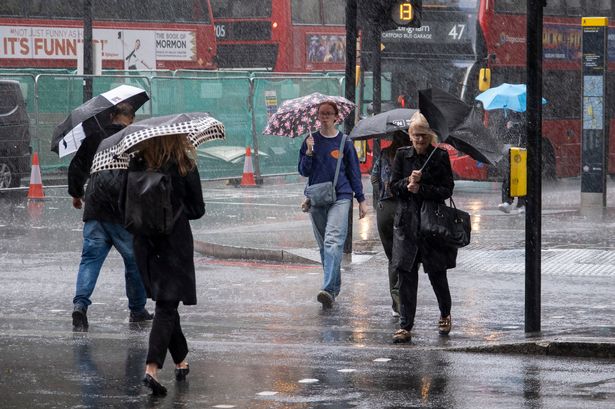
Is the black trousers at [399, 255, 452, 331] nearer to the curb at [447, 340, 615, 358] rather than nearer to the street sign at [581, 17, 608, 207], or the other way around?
the curb at [447, 340, 615, 358]

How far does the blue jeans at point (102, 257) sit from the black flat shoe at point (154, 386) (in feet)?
9.37

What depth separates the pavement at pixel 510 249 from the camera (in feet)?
31.1

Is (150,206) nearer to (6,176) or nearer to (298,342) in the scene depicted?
(298,342)

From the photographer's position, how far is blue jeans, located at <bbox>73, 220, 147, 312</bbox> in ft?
34.7

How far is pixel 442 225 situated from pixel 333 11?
23628 millimetres

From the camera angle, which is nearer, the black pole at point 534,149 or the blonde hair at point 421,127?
the black pole at point 534,149

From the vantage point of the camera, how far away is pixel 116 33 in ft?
100

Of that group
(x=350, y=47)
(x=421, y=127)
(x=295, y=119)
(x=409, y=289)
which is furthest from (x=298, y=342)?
(x=350, y=47)

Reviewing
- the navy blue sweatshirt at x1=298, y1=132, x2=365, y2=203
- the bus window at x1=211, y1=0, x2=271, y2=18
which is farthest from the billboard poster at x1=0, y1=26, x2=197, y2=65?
the navy blue sweatshirt at x1=298, y1=132, x2=365, y2=203

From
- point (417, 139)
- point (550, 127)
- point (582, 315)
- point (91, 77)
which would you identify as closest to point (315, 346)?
point (417, 139)

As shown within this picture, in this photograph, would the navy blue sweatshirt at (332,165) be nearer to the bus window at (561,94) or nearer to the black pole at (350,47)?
the black pole at (350,47)

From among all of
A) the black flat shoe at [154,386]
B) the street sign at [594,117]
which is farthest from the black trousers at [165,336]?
the street sign at [594,117]

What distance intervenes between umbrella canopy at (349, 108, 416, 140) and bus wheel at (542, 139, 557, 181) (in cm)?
1726

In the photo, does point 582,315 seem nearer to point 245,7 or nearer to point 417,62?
point 417,62
